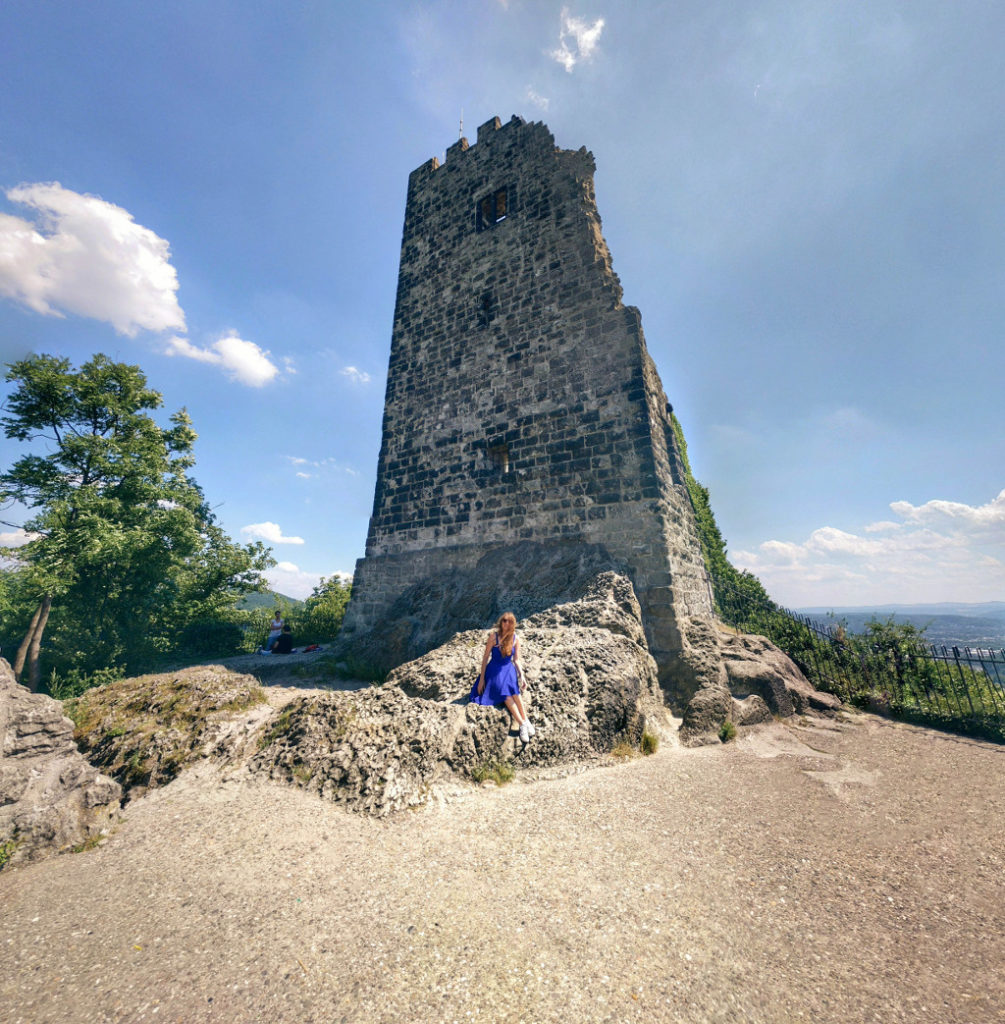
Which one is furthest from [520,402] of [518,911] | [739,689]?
[518,911]

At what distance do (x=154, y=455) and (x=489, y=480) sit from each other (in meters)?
11.2

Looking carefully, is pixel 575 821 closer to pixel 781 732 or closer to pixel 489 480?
pixel 781 732

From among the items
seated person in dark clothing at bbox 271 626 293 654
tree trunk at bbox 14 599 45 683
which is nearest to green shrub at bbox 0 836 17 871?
seated person in dark clothing at bbox 271 626 293 654

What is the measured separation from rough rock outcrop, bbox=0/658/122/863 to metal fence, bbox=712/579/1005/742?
1139 cm

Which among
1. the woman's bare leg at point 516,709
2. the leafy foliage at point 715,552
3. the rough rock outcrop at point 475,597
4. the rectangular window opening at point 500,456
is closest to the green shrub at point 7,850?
the woman's bare leg at point 516,709

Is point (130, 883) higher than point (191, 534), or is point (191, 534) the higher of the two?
point (191, 534)

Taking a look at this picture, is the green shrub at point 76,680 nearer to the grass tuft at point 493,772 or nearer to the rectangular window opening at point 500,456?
the rectangular window opening at point 500,456

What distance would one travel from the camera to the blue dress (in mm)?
5250

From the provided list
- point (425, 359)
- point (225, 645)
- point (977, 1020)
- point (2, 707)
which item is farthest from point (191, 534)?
point (977, 1020)

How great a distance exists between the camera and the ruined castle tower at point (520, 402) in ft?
28.2

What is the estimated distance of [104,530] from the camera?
11602mm

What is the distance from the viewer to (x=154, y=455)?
529 inches

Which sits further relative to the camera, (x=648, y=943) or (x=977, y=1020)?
(x=648, y=943)

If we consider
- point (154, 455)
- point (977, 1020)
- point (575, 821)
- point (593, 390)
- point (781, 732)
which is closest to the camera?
point (977, 1020)
